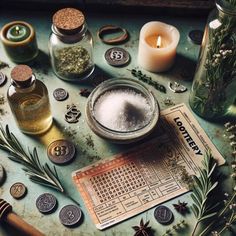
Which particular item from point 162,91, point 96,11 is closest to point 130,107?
point 162,91

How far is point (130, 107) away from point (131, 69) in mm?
162

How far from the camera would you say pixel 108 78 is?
127 centimetres

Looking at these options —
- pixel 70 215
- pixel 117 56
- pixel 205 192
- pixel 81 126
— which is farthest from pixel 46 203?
pixel 117 56

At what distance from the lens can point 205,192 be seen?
1062 mm

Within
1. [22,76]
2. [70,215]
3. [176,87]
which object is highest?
[22,76]

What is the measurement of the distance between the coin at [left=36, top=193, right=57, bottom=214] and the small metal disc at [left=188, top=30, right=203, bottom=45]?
598mm

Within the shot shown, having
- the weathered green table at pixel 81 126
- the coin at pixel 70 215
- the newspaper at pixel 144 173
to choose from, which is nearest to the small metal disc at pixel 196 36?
the weathered green table at pixel 81 126

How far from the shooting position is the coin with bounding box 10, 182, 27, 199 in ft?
3.51

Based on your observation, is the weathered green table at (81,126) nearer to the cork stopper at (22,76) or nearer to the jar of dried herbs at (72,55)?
the jar of dried herbs at (72,55)

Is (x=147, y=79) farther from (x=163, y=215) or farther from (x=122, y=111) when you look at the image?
(x=163, y=215)

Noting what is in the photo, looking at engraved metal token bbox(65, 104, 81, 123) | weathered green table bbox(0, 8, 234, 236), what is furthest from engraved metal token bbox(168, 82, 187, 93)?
engraved metal token bbox(65, 104, 81, 123)

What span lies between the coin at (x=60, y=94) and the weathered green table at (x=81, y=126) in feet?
0.04

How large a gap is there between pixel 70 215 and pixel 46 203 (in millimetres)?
62

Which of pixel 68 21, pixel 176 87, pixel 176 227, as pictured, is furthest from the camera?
pixel 176 87
